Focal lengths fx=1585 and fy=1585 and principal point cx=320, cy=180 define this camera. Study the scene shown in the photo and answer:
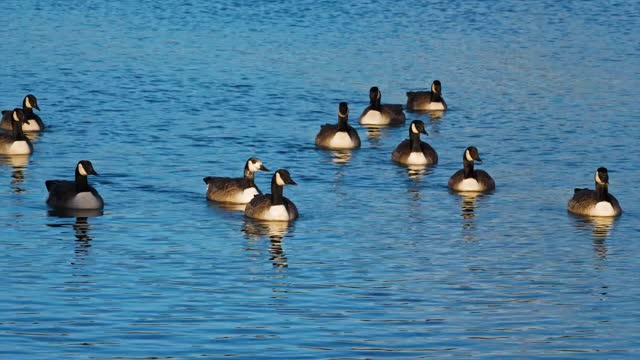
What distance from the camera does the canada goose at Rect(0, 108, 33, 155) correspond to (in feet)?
130

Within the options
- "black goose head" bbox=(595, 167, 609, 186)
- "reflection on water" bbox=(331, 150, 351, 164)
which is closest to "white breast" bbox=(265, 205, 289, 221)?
"black goose head" bbox=(595, 167, 609, 186)

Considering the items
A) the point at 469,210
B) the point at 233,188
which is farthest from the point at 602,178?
the point at 233,188

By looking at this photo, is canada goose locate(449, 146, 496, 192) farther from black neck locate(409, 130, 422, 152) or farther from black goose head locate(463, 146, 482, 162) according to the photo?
black neck locate(409, 130, 422, 152)

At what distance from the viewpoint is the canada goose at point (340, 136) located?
41000 millimetres

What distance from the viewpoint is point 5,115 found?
43969mm

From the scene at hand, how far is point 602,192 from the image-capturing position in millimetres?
33031

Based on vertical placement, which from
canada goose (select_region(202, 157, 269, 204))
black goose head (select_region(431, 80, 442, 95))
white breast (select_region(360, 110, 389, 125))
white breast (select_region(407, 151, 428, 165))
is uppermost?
black goose head (select_region(431, 80, 442, 95))

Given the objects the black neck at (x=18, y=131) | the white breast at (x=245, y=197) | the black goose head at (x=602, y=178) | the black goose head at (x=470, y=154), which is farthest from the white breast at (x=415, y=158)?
the black neck at (x=18, y=131)

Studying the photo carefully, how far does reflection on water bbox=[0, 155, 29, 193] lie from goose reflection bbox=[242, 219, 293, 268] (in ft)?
20.1

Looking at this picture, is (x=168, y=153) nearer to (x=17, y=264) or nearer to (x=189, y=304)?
(x=17, y=264)

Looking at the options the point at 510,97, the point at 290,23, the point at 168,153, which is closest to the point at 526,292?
the point at 168,153

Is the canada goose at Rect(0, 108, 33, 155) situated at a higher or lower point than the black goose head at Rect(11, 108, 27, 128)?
lower

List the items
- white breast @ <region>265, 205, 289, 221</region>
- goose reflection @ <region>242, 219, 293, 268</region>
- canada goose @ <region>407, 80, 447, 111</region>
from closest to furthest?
goose reflection @ <region>242, 219, 293, 268</region> → white breast @ <region>265, 205, 289, 221</region> → canada goose @ <region>407, 80, 447, 111</region>

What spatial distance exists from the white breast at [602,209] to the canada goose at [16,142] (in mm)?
14814
